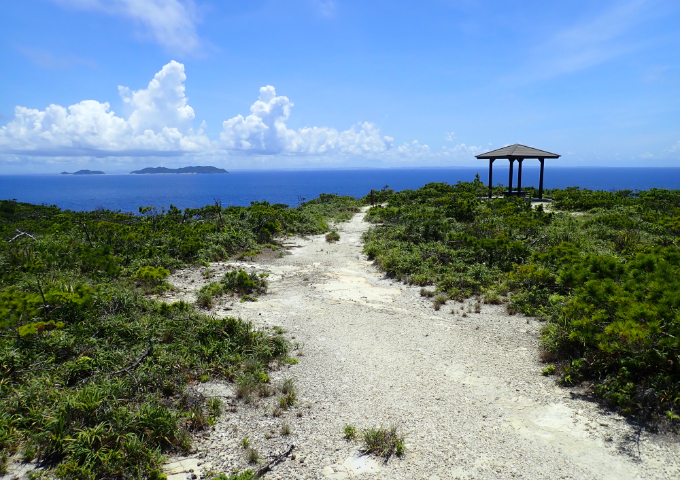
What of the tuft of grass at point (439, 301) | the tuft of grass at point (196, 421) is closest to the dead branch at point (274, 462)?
the tuft of grass at point (196, 421)

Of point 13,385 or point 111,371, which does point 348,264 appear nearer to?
point 111,371

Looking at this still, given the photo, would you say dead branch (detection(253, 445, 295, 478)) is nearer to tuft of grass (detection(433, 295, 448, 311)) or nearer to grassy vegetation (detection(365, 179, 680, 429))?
grassy vegetation (detection(365, 179, 680, 429))

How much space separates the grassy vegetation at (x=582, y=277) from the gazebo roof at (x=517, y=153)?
503 centimetres

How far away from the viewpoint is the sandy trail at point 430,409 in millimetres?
4066

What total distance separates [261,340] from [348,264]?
7027 mm

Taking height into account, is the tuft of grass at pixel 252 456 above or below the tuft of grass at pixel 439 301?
below

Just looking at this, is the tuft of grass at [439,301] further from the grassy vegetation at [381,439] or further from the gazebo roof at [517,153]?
the gazebo roof at [517,153]

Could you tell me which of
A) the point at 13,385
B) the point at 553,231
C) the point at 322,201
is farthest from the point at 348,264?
the point at 322,201

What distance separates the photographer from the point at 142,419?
176 inches

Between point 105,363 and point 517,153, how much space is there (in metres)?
25.5

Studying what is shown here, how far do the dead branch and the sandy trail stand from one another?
0.28ft

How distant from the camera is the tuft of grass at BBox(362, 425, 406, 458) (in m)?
4.29

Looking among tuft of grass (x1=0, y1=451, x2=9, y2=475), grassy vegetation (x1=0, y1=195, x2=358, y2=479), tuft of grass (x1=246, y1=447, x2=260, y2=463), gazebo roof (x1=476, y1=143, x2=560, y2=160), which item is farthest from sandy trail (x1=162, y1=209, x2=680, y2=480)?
gazebo roof (x1=476, y1=143, x2=560, y2=160)

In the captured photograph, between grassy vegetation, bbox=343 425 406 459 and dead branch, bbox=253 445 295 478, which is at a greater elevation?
grassy vegetation, bbox=343 425 406 459
